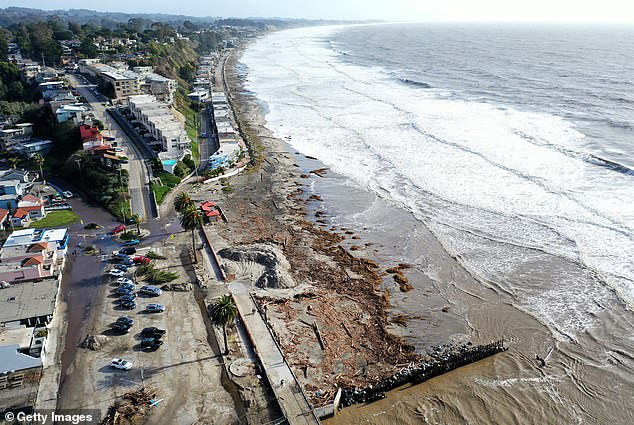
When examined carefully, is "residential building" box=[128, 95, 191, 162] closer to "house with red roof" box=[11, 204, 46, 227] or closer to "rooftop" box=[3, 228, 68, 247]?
"house with red roof" box=[11, 204, 46, 227]

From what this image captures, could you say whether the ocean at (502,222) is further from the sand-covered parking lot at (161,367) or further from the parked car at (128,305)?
the parked car at (128,305)

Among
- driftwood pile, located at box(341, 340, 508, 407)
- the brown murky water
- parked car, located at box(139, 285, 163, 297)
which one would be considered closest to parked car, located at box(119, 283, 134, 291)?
parked car, located at box(139, 285, 163, 297)

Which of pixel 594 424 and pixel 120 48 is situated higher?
pixel 120 48

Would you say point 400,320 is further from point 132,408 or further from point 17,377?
point 17,377

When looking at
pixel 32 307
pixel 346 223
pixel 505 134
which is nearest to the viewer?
pixel 32 307

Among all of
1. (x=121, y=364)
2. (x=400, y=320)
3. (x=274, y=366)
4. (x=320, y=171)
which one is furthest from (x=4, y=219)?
(x=400, y=320)

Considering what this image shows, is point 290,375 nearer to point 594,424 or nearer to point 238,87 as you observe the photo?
point 594,424

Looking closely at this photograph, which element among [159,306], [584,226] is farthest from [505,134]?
[159,306]
